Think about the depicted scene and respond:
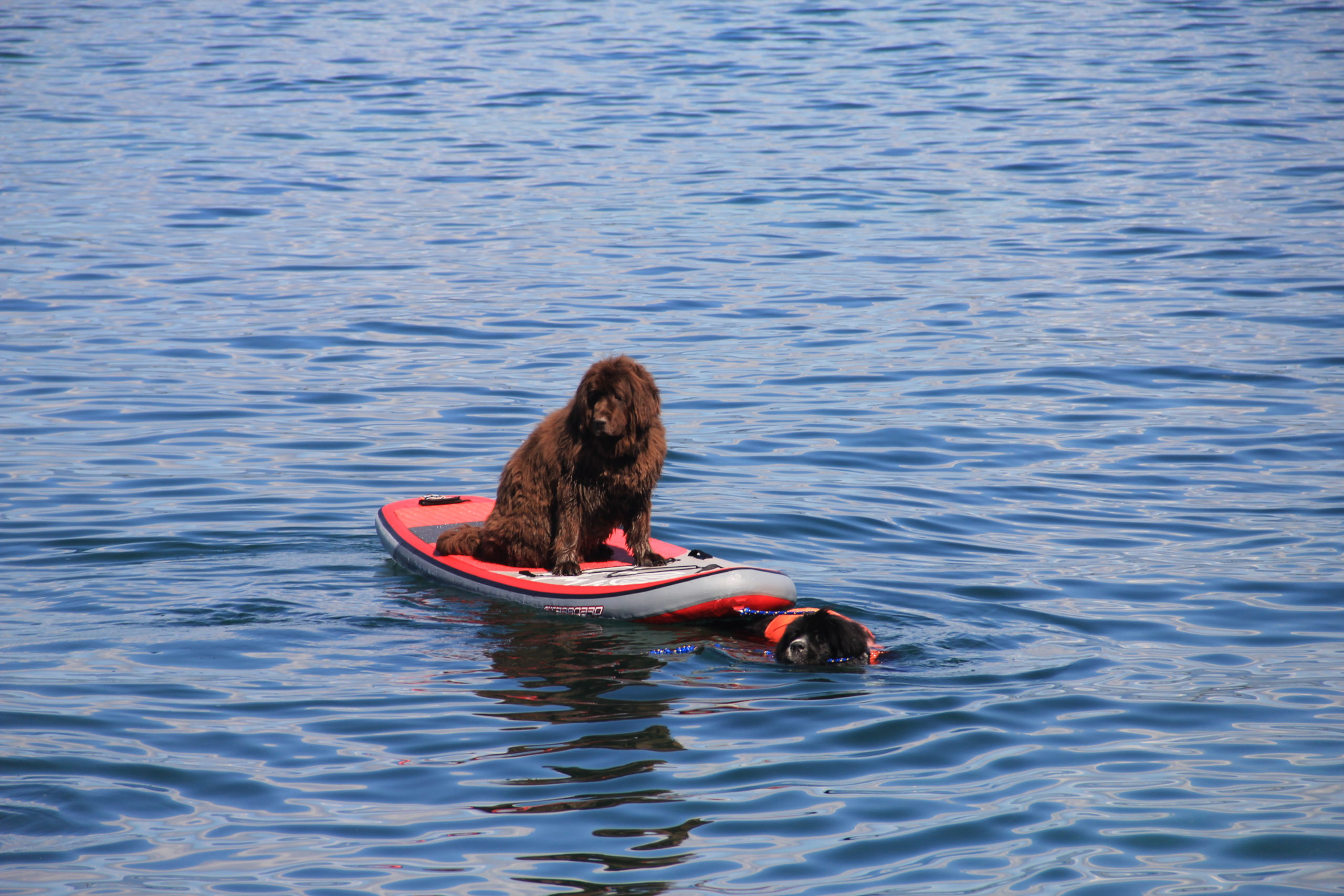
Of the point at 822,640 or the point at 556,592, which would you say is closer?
the point at 822,640

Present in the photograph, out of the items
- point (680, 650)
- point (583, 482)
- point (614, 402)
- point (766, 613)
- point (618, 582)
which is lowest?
point (680, 650)

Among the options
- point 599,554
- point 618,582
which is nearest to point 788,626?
point 618,582

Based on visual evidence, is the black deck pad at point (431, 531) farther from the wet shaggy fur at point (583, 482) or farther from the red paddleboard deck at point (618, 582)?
the wet shaggy fur at point (583, 482)

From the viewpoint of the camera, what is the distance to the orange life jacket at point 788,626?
683cm

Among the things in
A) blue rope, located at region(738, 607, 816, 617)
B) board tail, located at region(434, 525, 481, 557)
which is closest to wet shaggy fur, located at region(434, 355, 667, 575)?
board tail, located at region(434, 525, 481, 557)

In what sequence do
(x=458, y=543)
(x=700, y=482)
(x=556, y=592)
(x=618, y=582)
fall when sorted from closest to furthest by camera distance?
(x=618, y=582)
(x=556, y=592)
(x=458, y=543)
(x=700, y=482)

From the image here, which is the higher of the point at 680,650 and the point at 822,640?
the point at 822,640

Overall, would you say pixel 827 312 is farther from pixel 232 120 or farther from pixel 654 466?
pixel 232 120

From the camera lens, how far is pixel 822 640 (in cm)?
668

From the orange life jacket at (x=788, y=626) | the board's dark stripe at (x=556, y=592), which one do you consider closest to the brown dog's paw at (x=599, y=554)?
the board's dark stripe at (x=556, y=592)

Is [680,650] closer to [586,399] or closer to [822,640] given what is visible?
[822,640]

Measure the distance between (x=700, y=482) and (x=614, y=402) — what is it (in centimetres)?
318

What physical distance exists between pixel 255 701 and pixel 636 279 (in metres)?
10.7

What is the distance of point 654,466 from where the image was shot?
25.0ft
